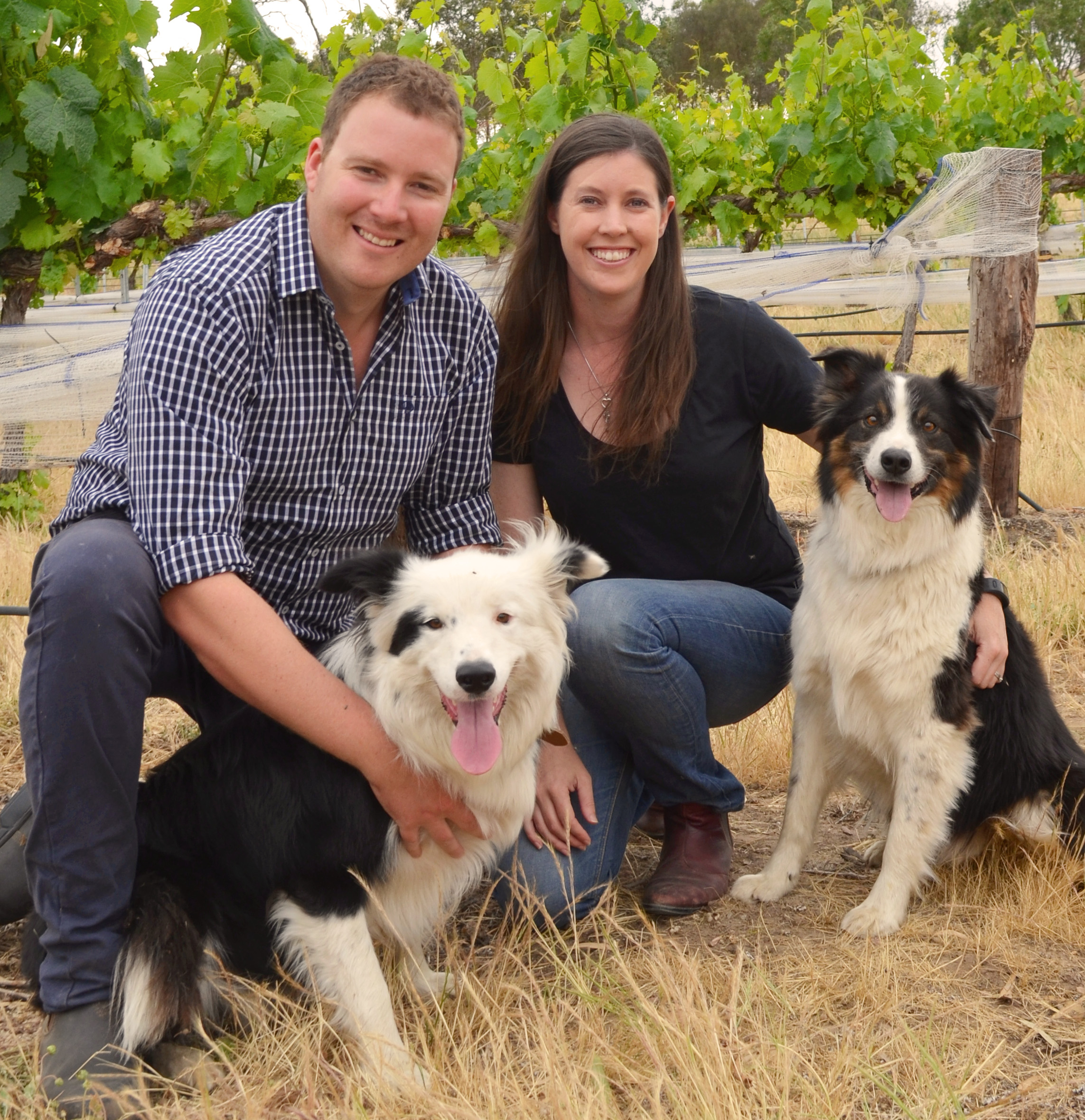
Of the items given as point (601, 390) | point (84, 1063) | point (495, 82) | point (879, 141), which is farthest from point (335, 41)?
point (84, 1063)

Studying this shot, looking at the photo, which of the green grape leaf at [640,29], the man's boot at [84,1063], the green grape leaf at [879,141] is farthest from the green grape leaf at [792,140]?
the man's boot at [84,1063]

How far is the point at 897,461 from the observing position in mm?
2799

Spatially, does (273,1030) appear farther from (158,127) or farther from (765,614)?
(158,127)

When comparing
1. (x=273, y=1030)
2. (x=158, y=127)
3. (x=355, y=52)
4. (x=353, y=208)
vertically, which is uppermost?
(x=355, y=52)

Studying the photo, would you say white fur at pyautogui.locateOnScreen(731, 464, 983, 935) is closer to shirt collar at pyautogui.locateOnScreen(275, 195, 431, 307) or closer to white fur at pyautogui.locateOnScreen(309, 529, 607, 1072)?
white fur at pyautogui.locateOnScreen(309, 529, 607, 1072)

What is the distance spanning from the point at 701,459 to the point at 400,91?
1.28 metres

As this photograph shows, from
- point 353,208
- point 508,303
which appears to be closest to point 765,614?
point 508,303

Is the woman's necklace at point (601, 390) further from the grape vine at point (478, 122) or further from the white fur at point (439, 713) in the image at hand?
the grape vine at point (478, 122)

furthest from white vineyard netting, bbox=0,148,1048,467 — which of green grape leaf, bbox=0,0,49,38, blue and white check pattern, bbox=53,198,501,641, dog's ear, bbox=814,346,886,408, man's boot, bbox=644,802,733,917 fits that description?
man's boot, bbox=644,802,733,917

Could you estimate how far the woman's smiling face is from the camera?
9.64ft

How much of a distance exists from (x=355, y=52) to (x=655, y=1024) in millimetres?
5198

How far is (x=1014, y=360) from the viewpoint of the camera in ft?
18.7

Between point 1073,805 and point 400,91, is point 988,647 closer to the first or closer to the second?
point 1073,805

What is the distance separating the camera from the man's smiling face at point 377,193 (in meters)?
2.50
